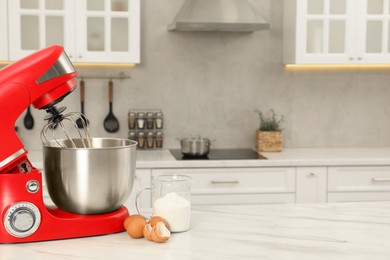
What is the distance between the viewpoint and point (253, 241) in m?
1.59

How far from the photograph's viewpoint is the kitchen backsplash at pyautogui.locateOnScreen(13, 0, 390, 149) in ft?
13.0

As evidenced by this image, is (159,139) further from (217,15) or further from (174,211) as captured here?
(174,211)

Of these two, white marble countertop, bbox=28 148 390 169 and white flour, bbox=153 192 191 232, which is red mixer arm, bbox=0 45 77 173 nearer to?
white flour, bbox=153 192 191 232

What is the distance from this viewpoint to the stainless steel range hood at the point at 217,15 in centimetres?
354

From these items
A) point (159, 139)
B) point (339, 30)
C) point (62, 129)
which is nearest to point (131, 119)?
point (159, 139)

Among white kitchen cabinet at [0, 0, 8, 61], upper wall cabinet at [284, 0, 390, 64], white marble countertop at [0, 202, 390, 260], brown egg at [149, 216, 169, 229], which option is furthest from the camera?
upper wall cabinet at [284, 0, 390, 64]

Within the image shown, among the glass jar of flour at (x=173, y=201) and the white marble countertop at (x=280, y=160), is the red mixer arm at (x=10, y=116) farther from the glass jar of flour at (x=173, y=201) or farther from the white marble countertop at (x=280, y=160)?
the white marble countertop at (x=280, y=160)

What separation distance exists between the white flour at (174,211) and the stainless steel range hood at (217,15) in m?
2.01

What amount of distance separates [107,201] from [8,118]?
0.36 meters

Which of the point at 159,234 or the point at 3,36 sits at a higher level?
the point at 3,36

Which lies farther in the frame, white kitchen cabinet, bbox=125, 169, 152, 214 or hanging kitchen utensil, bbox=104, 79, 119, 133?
hanging kitchen utensil, bbox=104, 79, 119, 133

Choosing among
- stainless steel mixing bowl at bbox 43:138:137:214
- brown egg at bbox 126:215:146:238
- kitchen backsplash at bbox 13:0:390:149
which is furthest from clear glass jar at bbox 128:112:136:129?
brown egg at bbox 126:215:146:238

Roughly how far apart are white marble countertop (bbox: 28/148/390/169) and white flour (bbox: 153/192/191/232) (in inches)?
67.3

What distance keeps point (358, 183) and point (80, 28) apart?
1999mm
